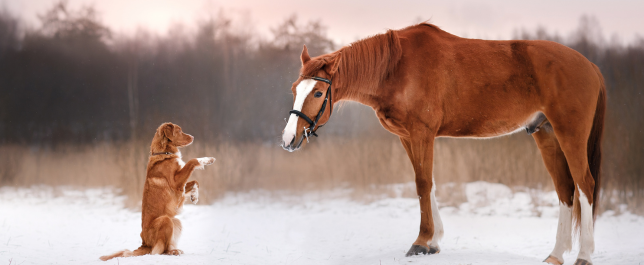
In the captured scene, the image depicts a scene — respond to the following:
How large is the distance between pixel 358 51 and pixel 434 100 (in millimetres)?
984

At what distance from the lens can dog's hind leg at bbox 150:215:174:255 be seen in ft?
13.9

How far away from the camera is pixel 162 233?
13.9 feet

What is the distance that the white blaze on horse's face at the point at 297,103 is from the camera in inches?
160

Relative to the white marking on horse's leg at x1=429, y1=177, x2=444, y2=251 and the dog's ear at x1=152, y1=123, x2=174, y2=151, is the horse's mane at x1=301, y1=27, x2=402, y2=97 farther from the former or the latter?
the dog's ear at x1=152, y1=123, x2=174, y2=151

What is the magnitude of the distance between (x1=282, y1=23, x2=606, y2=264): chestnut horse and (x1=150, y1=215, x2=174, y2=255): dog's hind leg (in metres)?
1.54

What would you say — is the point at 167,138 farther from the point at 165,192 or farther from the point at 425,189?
the point at 425,189

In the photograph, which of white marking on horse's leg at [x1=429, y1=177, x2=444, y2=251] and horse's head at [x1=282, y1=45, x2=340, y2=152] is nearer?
horse's head at [x1=282, y1=45, x2=340, y2=152]

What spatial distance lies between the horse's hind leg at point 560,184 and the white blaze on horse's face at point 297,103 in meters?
2.85

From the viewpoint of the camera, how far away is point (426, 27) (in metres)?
4.92

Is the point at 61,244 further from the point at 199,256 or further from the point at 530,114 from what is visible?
the point at 530,114

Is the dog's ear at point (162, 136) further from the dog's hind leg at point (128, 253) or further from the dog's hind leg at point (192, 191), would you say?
the dog's hind leg at point (128, 253)

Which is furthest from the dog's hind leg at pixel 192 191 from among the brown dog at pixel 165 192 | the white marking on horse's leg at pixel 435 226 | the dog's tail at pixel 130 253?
the white marking on horse's leg at pixel 435 226

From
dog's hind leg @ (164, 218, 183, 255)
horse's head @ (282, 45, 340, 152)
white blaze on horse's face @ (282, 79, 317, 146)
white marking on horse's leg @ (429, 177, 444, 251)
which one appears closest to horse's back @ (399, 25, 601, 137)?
white marking on horse's leg @ (429, 177, 444, 251)

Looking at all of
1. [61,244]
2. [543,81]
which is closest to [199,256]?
[61,244]
